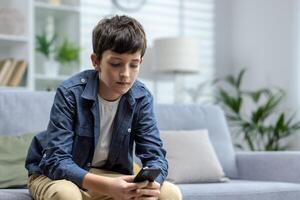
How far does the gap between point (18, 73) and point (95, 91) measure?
210 centimetres

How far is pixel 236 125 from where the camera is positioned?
185 inches

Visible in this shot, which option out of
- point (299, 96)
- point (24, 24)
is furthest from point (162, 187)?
point (299, 96)

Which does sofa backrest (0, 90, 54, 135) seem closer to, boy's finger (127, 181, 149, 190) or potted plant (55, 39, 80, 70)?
boy's finger (127, 181, 149, 190)

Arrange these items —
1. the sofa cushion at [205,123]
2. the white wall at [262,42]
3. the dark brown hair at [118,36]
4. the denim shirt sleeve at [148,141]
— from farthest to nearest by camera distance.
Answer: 1. the white wall at [262,42]
2. the sofa cushion at [205,123]
3. the denim shirt sleeve at [148,141]
4. the dark brown hair at [118,36]

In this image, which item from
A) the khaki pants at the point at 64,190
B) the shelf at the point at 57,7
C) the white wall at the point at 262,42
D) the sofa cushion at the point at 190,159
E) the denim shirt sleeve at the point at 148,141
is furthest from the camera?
the white wall at the point at 262,42

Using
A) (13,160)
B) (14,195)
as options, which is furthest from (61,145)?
(13,160)

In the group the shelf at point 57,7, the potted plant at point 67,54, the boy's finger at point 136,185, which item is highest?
the shelf at point 57,7

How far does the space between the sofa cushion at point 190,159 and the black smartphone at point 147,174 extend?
3.16ft

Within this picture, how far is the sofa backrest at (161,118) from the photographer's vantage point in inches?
95.7

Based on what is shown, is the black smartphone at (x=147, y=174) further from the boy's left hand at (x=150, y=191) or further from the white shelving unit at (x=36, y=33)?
the white shelving unit at (x=36, y=33)

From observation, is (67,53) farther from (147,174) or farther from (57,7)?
(147,174)

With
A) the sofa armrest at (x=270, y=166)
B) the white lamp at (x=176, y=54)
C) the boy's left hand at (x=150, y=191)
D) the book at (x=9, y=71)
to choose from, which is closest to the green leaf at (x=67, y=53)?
the book at (x=9, y=71)

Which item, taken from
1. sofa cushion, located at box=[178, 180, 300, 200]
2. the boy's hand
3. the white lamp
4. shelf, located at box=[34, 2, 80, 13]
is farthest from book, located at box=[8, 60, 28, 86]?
the boy's hand

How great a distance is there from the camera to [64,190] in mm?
1582
